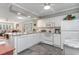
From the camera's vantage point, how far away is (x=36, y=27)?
653cm

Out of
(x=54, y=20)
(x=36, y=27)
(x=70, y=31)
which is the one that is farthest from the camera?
(x=36, y=27)

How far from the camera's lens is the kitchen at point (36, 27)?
3.22m

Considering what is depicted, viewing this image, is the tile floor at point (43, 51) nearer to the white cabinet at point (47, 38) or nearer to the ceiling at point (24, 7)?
the white cabinet at point (47, 38)

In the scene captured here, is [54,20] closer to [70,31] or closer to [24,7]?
[70,31]

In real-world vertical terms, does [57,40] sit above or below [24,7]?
below

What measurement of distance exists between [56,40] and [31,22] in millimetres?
3212

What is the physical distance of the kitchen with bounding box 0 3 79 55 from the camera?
127 inches

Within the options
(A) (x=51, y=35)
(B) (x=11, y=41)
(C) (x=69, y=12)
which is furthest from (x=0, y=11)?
(C) (x=69, y=12)

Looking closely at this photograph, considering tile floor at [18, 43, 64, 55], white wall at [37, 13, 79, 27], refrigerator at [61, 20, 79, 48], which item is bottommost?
tile floor at [18, 43, 64, 55]

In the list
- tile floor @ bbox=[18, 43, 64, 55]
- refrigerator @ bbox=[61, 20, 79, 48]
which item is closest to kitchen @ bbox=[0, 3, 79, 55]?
tile floor @ bbox=[18, 43, 64, 55]

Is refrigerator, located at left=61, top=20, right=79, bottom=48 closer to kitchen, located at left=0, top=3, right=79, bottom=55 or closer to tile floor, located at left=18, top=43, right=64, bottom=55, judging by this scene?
kitchen, located at left=0, top=3, right=79, bottom=55

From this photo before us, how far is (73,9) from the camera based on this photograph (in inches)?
152

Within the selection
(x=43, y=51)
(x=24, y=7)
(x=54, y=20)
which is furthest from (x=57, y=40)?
(x=24, y=7)
